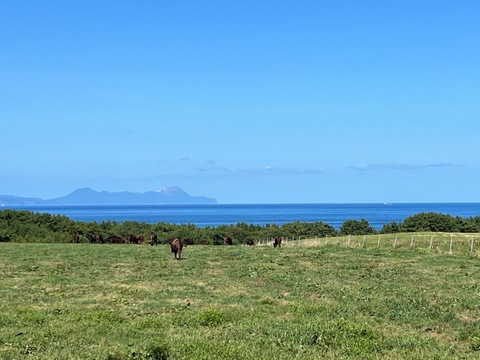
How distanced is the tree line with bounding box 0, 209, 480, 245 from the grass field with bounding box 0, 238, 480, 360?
39666mm

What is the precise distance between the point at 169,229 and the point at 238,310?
72.3m

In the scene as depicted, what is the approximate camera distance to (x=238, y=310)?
660 inches

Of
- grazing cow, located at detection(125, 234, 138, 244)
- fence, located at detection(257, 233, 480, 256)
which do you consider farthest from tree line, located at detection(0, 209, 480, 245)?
fence, located at detection(257, 233, 480, 256)

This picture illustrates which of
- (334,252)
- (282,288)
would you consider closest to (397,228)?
(334,252)

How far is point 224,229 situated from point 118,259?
192 ft

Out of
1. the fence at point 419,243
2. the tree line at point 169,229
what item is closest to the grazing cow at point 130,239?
the tree line at point 169,229

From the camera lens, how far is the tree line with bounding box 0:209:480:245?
69.9m

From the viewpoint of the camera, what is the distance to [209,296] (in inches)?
792

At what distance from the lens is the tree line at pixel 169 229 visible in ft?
229

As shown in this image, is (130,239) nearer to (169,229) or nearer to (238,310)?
(169,229)

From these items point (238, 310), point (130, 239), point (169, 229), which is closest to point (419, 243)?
point (130, 239)

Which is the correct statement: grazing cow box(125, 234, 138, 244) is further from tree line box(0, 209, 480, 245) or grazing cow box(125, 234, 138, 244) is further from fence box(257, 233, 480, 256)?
fence box(257, 233, 480, 256)

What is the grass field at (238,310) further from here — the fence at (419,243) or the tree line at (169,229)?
the tree line at (169,229)

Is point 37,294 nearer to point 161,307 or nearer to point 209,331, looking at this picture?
point 161,307
